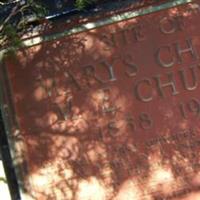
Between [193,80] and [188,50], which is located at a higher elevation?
[188,50]

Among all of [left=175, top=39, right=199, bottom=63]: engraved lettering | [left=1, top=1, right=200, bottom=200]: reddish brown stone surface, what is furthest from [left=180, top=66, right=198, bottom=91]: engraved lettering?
[left=175, top=39, right=199, bottom=63]: engraved lettering

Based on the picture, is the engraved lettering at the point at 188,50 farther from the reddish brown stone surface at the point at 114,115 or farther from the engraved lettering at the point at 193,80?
the engraved lettering at the point at 193,80

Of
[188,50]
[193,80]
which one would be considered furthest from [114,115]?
[188,50]

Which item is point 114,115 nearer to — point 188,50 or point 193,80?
point 193,80

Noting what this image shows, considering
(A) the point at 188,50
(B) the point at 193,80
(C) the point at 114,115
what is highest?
(A) the point at 188,50

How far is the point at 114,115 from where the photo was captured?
8695mm

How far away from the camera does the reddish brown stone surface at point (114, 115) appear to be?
28.5ft

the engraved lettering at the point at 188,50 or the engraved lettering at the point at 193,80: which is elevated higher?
the engraved lettering at the point at 188,50

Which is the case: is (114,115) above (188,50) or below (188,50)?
below

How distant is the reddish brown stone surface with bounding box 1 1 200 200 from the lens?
28.5ft

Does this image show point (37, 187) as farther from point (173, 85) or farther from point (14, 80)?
point (173, 85)

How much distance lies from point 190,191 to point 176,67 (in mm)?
1610

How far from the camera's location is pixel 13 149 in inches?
343

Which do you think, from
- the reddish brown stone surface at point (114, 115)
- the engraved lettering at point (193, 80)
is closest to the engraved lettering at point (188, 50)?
the reddish brown stone surface at point (114, 115)
